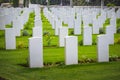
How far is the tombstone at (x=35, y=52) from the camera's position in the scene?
10.8 metres

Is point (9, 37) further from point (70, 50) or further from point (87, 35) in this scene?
point (70, 50)

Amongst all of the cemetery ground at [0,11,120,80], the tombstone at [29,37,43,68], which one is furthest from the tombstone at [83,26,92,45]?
the tombstone at [29,37,43,68]

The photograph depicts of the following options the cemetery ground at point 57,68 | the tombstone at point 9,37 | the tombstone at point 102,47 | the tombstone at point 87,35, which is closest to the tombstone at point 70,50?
the cemetery ground at point 57,68

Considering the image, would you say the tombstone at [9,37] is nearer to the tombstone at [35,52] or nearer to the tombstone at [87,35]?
the tombstone at [87,35]

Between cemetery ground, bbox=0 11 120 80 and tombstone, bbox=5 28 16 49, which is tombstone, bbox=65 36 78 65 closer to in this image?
cemetery ground, bbox=0 11 120 80

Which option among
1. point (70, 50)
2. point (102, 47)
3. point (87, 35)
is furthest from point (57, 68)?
point (87, 35)

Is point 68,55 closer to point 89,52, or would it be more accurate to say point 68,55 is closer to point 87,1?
point 89,52

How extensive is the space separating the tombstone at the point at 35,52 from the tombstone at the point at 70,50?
744 millimetres

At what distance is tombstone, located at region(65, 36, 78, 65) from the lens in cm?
1114

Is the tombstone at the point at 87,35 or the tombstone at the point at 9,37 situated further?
the tombstone at the point at 87,35

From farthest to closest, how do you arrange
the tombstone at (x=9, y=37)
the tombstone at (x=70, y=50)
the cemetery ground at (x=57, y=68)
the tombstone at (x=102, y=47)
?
the tombstone at (x=9, y=37)
the tombstone at (x=102, y=47)
the tombstone at (x=70, y=50)
the cemetery ground at (x=57, y=68)

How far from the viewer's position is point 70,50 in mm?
11219

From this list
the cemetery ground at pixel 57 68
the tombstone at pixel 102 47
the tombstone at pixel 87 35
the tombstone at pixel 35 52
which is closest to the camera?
the cemetery ground at pixel 57 68

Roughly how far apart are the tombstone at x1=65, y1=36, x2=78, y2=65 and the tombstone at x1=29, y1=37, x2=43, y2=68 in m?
0.74
